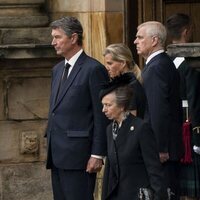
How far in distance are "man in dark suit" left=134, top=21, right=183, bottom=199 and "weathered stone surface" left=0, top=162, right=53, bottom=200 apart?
296 cm

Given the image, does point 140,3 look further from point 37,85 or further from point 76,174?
point 76,174

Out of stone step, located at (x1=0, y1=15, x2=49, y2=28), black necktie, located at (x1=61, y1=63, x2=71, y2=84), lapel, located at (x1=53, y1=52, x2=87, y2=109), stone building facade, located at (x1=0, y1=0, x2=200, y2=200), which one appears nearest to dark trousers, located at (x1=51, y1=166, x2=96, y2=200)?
lapel, located at (x1=53, y1=52, x2=87, y2=109)

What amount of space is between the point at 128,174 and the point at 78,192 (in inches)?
54.2

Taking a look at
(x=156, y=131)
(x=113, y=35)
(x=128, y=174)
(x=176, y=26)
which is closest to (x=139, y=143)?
(x=128, y=174)

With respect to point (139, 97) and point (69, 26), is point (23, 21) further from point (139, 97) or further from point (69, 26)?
point (139, 97)

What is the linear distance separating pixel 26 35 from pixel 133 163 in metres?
Result: 4.29

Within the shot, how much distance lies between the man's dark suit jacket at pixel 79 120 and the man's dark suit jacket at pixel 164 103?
341mm

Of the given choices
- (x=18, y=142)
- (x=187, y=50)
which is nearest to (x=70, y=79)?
(x=187, y=50)

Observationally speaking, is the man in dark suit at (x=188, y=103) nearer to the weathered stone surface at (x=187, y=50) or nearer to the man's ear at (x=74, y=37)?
the man's ear at (x=74, y=37)

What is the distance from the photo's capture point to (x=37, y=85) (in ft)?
40.7

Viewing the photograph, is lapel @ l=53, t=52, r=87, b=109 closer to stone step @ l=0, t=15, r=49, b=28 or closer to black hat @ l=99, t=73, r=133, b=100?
black hat @ l=99, t=73, r=133, b=100

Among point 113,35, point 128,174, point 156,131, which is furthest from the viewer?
point 113,35

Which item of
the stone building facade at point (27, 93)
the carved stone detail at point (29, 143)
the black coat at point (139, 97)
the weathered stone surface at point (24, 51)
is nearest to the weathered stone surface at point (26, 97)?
the stone building facade at point (27, 93)

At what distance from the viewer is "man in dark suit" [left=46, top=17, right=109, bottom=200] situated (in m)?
9.50
